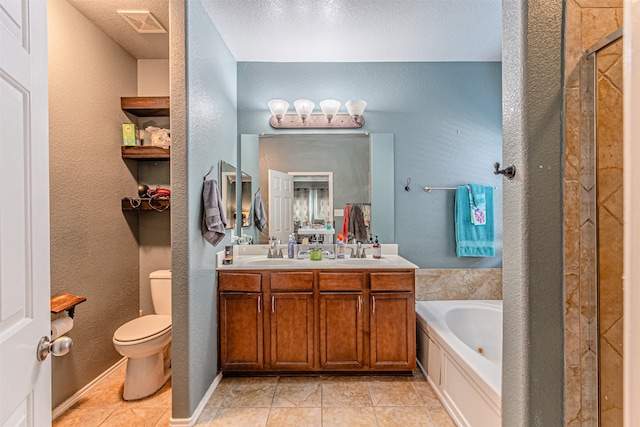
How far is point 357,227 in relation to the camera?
9.43 feet

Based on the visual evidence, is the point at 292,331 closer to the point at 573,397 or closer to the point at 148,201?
the point at 148,201

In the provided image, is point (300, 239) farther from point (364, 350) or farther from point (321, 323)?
point (364, 350)

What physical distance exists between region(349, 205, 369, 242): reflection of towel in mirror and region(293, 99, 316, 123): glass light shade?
3.34 feet

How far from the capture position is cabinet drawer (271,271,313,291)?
2.33 m

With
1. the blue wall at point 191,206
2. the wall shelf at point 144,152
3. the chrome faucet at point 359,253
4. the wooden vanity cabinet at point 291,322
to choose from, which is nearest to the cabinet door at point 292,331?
the wooden vanity cabinet at point 291,322

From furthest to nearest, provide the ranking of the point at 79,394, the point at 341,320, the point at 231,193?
the point at 231,193 → the point at 341,320 → the point at 79,394

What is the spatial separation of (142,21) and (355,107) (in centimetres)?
178

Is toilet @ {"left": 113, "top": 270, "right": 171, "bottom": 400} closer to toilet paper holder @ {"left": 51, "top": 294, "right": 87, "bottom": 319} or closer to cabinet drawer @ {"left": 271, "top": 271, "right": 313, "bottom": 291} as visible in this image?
toilet paper holder @ {"left": 51, "top": 294, "right": 87, "bottom": 319}

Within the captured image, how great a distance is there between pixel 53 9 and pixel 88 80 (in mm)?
426

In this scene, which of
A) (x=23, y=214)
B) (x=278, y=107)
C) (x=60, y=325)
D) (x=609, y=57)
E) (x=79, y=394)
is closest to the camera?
(x=23, y=214)

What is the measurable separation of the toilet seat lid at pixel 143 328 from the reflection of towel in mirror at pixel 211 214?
732 millimetres

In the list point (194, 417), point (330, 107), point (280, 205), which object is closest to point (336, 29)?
point (330, 107)

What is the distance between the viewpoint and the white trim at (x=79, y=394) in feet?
6.35

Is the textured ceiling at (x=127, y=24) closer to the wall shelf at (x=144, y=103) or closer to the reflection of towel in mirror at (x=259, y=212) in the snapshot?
the wall shelf at (x=144, y=103)
